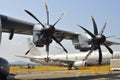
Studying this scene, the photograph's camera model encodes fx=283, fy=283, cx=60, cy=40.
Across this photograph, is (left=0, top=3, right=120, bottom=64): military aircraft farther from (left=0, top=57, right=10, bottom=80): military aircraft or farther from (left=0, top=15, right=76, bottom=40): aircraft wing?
(left=0, top=57, right=10, bottom=80): military aircraft

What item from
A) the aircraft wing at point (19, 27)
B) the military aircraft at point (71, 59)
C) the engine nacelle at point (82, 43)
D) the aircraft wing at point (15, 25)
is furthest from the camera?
the military aircraft at point (71, 59)

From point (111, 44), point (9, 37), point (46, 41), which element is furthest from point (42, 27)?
point (111, 44)

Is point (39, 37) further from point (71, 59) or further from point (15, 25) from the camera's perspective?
point (71, 59)

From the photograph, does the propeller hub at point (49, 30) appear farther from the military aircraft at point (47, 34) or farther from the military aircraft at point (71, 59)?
the military aircraft at point (71, 59)

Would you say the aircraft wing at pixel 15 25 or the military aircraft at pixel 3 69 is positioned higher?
the aircraft wing at pixel 15 25

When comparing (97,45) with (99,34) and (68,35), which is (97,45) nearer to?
(99,34)

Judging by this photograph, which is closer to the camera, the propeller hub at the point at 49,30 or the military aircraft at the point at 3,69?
the military aircraft at the point at 3,69

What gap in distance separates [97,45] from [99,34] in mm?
1071

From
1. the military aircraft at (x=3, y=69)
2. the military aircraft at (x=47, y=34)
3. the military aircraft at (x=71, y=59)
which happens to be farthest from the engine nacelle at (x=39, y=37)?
the military aircraft at (x=71, y=59)

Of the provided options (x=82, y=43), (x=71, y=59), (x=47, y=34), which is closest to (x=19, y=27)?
(x=47, y=34)

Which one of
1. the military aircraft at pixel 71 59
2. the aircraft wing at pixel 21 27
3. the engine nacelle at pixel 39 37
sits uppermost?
the aircraft wing at pixel 21 27

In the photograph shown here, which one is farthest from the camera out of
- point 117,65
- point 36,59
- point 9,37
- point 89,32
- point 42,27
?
point 36,59

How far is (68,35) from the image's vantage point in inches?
1077

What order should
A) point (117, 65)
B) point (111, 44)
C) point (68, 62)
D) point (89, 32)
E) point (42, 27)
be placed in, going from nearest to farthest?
point (42, 27) < point (89, 32) < point (111, 44) < point (117, 65) < point (68, 62)
